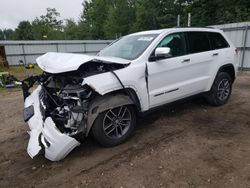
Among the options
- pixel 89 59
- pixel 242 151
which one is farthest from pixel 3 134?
pixel 242 151

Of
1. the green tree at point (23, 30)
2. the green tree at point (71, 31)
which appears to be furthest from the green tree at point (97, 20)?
the green tree at point (23, 30)

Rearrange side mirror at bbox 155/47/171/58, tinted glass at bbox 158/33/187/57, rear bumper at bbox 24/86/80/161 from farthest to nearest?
tinted glass at bbox 158/33/187/57
side mirror at bbox 155/47/171/58
rear bumper at bbox 24/86/80/161

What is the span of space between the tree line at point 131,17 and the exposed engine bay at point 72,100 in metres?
22.4

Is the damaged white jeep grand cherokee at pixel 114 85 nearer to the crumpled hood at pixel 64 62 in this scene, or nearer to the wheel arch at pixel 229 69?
the crumpled hood at pixel 64 62

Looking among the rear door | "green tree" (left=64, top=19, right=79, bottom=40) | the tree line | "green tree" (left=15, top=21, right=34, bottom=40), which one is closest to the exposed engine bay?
the rear door

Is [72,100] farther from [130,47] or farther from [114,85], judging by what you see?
[130,47]

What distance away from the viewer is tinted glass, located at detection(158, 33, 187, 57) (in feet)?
14.4

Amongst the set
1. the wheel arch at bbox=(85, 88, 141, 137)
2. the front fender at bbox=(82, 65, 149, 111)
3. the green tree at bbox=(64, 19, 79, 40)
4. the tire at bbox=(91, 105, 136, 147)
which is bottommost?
the tire at bbox=(91, 105, 136, 147)

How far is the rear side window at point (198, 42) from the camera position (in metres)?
4.77

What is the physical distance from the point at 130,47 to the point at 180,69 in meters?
1.06

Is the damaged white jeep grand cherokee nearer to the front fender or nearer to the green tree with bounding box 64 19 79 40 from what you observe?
the front fender

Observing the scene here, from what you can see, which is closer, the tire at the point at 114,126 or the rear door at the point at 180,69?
the tire at the point at 114,126

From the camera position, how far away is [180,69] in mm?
4445

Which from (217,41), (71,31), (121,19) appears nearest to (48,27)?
(71,31)
